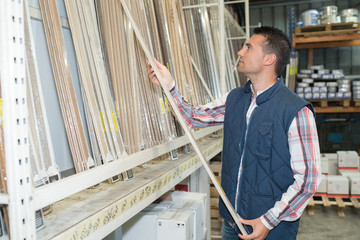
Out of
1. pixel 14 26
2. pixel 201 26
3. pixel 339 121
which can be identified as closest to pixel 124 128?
pixel 14 26

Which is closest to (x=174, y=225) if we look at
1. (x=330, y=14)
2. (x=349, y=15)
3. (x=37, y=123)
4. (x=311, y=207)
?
(x=37, y=123)

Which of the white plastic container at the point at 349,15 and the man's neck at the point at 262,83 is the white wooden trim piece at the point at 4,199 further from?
the white plastic container at the point at 349,15

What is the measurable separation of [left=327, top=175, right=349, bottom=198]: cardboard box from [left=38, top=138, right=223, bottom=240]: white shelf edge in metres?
4.20

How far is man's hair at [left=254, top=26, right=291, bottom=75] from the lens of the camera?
1860 mm

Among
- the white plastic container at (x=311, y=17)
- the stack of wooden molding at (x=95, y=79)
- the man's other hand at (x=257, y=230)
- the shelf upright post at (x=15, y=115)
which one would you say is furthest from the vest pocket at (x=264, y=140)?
the white plastic container at (x=311, y=17)

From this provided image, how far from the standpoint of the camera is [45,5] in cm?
144

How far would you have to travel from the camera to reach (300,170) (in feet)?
5.35

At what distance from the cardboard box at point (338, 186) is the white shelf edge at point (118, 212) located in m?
4.20

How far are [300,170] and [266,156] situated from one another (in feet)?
Result: 0.60

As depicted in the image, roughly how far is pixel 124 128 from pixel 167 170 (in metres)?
0.41

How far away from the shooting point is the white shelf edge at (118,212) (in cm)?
113

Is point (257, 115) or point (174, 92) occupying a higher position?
point (174, 92)

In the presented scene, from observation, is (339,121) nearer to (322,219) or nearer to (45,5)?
(322,219)

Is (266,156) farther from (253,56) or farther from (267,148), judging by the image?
(253,56)
